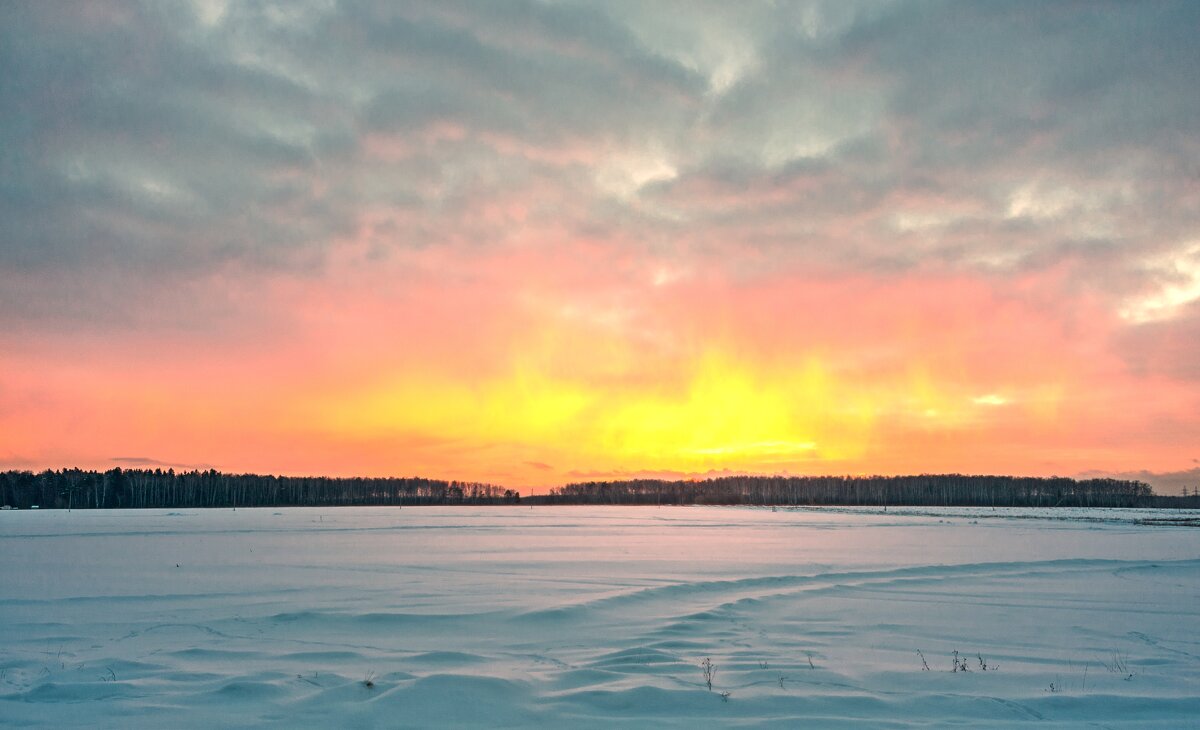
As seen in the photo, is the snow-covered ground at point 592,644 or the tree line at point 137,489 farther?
the tree line at point 137,489

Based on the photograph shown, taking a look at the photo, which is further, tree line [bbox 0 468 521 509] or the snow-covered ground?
tree line [bbox 0 468 521 509]

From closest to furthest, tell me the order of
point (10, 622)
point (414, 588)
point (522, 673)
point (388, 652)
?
point (522, 673)
point (388, 652)
point (10, 622)
point (414, 588)

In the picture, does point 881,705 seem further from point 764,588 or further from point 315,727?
point 764,588

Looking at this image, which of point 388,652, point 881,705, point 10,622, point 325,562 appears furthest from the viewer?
point 325,562

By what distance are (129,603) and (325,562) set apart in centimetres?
1002

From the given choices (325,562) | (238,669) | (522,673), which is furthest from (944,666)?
(325,562)

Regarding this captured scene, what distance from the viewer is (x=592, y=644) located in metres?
12.2

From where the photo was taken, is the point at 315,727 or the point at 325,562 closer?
the point at 315,727

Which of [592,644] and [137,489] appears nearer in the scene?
[592,644]

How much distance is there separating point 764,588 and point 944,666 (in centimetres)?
879

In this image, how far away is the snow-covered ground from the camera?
8539 mm

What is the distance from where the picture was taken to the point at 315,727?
7.87 m

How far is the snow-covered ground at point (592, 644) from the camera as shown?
854cm

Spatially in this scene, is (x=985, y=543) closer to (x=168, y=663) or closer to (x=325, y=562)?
(x=325, y=562)
